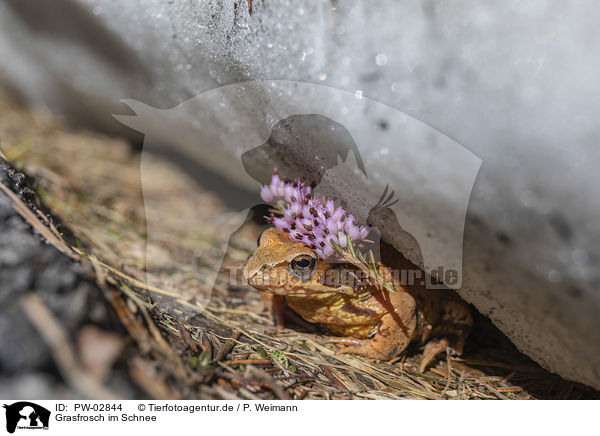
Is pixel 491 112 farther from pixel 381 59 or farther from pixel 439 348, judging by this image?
pixel 439 348

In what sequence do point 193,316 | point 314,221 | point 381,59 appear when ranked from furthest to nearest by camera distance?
point 193,316 < point 314,221 < point 381,59

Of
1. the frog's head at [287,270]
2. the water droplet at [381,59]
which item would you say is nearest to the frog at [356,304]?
the frog's head at [287,270]

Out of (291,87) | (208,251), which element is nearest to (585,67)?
(291,87)

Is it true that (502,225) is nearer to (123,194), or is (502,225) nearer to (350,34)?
(350,34)
